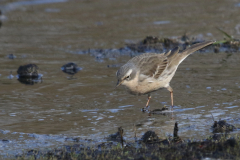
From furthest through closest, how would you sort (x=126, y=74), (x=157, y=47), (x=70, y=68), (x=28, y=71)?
(x=157, y=47), (x=70, y=68), (x=28, y=71), (x=126, y=74)

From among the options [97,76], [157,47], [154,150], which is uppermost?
[157,47]

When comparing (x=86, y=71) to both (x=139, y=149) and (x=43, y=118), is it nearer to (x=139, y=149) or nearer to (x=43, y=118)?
(x=43, y=118)

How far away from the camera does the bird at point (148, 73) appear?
7.84 metres

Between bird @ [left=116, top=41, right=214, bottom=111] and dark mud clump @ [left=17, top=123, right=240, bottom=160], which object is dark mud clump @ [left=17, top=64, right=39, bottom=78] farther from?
dark mud clump @ [left=17, top=123, right=240, bottom=160]

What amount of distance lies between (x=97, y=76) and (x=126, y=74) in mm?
2686

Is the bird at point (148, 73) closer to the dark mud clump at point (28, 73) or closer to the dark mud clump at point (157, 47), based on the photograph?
the dark mud clump at point (28, 73)

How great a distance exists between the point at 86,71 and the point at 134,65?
9.38ft

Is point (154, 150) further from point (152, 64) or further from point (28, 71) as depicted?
point (28, 71)

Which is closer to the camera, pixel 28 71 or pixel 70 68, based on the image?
pixel 28 71

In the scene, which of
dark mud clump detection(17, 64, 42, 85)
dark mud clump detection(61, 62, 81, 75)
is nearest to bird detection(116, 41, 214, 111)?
dark mud clump detection(61, 62, 81, 75)

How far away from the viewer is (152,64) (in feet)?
28.4

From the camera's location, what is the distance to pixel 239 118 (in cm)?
686

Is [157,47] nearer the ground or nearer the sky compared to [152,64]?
nearer the sky

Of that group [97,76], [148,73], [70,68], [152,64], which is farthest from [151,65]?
[70,68]
